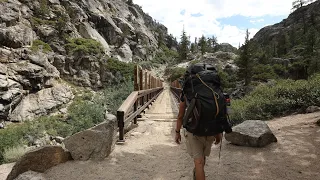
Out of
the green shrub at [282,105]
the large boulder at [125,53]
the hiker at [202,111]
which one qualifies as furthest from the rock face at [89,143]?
the large boulder at [125,53]

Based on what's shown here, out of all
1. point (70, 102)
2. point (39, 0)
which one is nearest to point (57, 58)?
point (70, 102)

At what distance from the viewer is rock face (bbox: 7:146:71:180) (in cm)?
308

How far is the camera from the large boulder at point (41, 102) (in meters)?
22.6

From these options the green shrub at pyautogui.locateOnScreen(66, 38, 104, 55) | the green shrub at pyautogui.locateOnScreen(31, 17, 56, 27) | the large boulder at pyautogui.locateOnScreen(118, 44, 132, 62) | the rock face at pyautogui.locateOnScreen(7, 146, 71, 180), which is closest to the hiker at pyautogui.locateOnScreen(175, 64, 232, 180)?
the rock face at pyautogui.locateOnScreen(7, 146, 71, 180)

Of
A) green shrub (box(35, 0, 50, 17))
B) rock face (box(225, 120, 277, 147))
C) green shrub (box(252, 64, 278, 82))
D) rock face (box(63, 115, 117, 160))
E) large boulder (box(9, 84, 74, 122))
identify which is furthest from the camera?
green shrub (box(35, 0, 50, 17))

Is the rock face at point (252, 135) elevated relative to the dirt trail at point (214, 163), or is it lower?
elevated

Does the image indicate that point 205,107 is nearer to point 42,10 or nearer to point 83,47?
point 83,47

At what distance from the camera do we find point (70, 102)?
1150 inches

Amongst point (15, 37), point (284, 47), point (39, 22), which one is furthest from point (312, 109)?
point (284, 47)

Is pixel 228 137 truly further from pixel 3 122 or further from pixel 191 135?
pixel 3 122

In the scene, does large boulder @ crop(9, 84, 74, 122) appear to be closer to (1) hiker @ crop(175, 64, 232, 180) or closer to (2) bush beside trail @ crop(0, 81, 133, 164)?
(2) bush beside trail @ crop(0, 81, 133, 164)

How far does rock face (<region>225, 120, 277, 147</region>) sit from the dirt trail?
0.45 ft

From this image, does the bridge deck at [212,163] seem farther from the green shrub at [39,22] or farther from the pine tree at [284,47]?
the pine tree at [284,47]

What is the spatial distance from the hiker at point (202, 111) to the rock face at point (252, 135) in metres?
2.60
